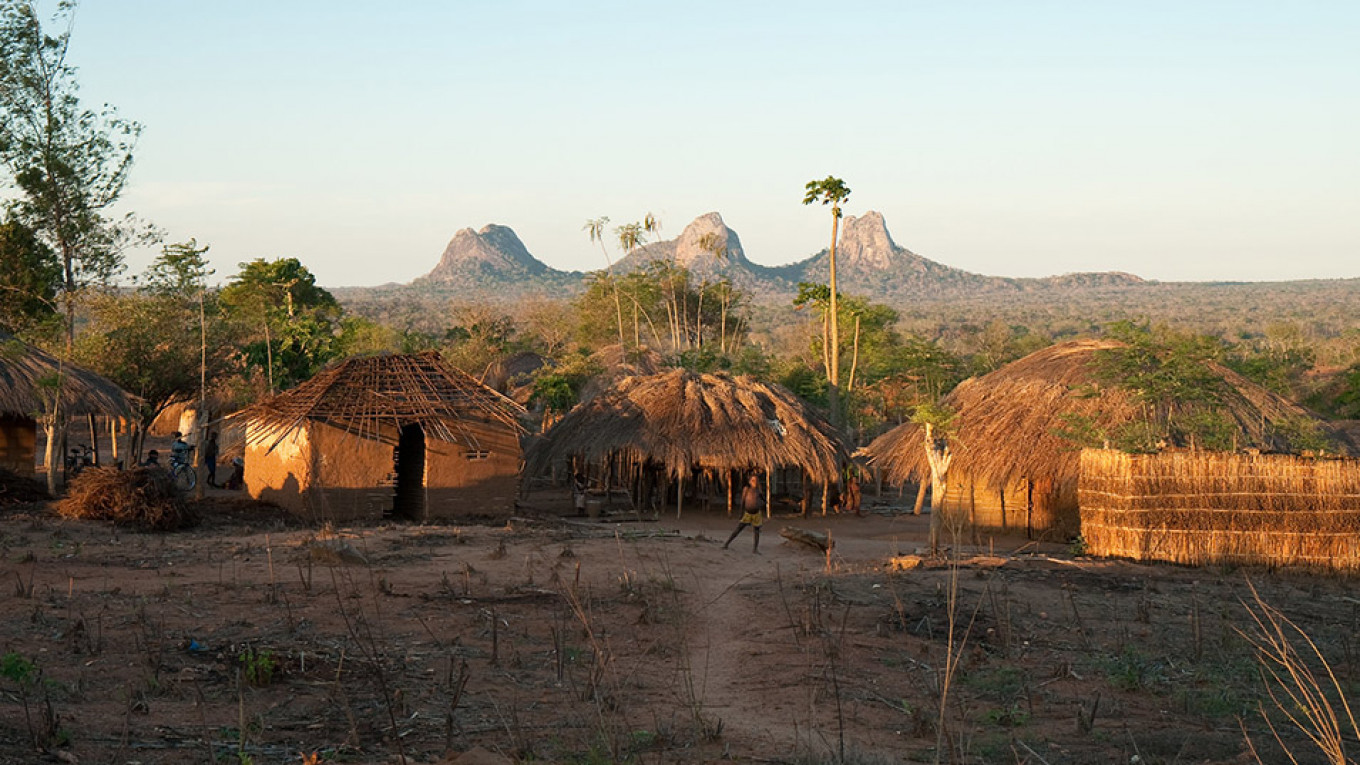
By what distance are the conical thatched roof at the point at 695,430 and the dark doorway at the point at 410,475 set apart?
247 cm

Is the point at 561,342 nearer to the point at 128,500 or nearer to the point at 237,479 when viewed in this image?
the point at 237,479

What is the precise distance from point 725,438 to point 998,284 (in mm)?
126279

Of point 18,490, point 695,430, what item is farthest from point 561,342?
point 18,490

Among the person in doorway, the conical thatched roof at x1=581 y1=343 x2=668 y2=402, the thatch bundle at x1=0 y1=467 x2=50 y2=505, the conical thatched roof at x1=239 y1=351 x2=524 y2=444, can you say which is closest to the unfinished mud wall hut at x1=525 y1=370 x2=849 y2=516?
the conical thatched roof at x1=239 y1=351 x2=524 y2=444

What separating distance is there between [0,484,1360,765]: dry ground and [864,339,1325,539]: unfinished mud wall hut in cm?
316

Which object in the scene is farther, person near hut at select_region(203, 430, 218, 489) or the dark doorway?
person near hut at select_region(203, 430, 218, 489)

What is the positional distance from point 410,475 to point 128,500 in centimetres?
509

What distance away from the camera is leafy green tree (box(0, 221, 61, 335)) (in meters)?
25.7

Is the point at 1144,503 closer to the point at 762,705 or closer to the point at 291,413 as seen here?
the point at 762,705

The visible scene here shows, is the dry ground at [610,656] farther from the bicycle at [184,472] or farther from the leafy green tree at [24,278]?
the leafy green tree at [24,278]

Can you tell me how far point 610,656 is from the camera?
636cm

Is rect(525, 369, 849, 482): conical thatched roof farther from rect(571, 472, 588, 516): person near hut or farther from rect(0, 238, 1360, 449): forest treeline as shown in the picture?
rect(0, 238, 1360, 449): forest treeline

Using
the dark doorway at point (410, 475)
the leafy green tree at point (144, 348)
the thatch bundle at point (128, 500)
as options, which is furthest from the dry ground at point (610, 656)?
the leafy green tree at point (144, 348)

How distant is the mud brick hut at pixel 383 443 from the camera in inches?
685
